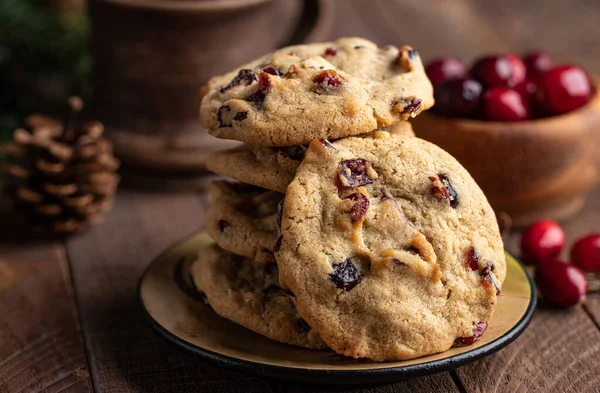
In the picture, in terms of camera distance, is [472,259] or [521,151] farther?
[521,151]

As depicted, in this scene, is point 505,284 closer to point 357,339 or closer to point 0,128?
point 357,339

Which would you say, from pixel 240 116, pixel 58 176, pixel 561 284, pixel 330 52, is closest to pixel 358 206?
pixel 240 116

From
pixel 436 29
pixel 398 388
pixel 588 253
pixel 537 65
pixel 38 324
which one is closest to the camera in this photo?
pixel 398 388

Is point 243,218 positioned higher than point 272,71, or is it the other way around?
point 272,71

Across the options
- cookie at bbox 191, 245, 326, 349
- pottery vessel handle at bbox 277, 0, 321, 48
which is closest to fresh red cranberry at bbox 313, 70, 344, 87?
cookie at bbox 191, 245, 326, 349

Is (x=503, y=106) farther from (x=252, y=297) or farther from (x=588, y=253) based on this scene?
(x=252, y=297)

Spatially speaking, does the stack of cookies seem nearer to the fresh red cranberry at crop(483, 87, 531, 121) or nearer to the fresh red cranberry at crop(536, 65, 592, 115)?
the fresh red cranberry at crop(483, 87, 531, 121)

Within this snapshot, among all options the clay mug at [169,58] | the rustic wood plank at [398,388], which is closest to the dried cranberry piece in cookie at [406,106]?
the rustic wood plank at [398,388]
